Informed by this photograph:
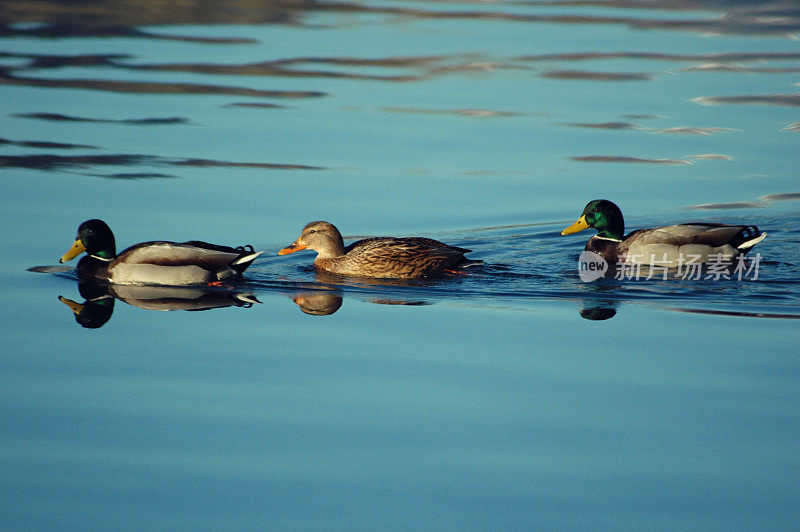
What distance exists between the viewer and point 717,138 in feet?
46.7

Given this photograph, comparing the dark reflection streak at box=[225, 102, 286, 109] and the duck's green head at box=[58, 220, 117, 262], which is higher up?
the dark reflection streak at box=[225, 102, 286, 109]

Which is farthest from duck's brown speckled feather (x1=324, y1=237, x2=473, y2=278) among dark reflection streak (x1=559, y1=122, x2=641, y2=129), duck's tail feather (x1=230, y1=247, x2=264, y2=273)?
dark reflection streak (x1=559, y1=122, x2=641, y2=129)

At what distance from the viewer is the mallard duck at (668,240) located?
390 inches

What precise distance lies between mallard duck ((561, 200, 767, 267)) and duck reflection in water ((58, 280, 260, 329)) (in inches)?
141

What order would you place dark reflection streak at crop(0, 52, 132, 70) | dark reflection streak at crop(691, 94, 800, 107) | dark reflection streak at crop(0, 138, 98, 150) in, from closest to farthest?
dark reflection streak at crop(0, 138, 98, 150), dark reflection streak at crop(691, 94, 800, 107), dark reflection streak at crop(0, 52, 132, 70)

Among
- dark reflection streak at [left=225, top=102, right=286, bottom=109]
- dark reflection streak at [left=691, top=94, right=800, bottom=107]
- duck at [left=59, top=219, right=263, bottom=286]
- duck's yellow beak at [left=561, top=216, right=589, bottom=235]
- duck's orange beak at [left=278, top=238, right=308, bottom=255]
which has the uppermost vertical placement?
dark reflection streak at [left=691, top=94, right=800, bottom=107]

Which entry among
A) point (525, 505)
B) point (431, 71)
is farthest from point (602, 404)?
point (431, 71)

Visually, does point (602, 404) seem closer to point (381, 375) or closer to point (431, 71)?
point (381, 375)

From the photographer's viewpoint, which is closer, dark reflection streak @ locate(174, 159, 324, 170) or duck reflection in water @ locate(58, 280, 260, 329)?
duck reflection in water @ locate(58, 280, 260, 329)

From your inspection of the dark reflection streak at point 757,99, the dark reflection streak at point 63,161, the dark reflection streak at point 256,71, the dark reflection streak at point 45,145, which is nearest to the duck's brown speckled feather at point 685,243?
the dark reflection streak at point 757,99

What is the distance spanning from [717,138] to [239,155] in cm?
646

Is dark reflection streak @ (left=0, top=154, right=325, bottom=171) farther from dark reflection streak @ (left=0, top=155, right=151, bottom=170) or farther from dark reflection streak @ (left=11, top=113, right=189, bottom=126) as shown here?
dark reflection streak @ (left=11, top=113, right=189, bottom=126)

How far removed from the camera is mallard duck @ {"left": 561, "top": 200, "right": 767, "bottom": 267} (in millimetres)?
9898

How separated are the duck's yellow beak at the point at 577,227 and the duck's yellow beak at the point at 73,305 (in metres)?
4.72
